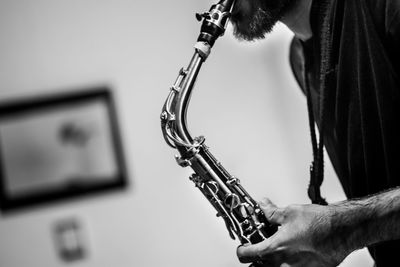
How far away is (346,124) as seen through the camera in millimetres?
1397

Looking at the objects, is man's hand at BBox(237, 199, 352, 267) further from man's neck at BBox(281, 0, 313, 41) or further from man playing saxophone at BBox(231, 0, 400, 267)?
man's neck at BBox(281, 0, 313, 41)

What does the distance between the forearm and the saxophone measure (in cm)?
26

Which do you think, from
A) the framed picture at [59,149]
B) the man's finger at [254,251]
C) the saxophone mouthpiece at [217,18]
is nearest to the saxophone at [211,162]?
the saxophone mouthpiece at [217,18]

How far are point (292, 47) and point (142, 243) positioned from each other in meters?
1.69

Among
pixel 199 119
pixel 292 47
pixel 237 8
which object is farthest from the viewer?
pixel 199 119

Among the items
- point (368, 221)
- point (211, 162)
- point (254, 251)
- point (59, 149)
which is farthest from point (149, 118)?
point (368, 221)

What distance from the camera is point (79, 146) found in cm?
316

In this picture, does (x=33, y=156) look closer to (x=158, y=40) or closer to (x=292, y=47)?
(x=158, y=40)

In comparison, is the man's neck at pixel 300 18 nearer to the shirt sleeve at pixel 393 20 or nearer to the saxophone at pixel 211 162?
the saxophone at pixel 211 162

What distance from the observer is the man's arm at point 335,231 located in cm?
113

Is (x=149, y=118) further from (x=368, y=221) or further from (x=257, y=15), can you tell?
(x=368, y=221)

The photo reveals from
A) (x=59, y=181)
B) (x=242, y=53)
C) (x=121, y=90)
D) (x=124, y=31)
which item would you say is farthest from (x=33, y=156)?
(x=242, y=53)

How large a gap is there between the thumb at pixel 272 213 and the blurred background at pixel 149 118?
64.8 inches

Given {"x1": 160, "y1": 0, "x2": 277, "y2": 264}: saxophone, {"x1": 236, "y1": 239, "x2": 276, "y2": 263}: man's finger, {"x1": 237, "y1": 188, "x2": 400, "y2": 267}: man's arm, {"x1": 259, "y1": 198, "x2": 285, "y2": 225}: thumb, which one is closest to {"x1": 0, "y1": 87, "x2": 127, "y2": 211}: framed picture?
{"x1": 160, "y1": 0, "x2": 277, "y2": 264}: saxophone
